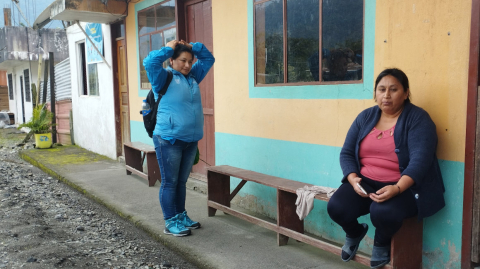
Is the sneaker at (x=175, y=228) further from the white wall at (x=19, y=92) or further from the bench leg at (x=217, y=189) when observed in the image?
the white wall at (x=19, y=92)

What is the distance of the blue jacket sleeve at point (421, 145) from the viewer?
2598 mm

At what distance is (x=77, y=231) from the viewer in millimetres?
4496

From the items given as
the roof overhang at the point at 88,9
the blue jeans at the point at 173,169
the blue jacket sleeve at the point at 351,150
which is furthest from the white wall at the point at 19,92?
the blue jacket sleeve at the point at 351,150

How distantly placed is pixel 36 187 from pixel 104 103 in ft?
8.84

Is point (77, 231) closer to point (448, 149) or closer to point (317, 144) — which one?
point (317, 144)

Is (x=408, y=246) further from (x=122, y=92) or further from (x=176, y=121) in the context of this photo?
(x=122, y=92)

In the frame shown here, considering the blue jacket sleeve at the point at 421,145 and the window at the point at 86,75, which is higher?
the window at the point at 86,75

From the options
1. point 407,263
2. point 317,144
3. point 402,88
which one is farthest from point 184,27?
point 407,263

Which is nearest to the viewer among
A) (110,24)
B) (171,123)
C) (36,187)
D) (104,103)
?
(171,123)

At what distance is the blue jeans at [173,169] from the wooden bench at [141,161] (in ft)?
7.20

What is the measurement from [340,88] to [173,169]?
168cm

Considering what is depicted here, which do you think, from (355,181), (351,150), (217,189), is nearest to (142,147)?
(217,189)

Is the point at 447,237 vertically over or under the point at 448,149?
under

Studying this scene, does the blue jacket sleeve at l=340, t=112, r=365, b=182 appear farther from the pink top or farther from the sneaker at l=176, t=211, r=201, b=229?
the sneaker at l=176, t=211, r=201, b=229
